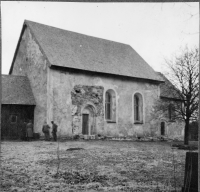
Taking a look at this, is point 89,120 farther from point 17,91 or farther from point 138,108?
point 17,91

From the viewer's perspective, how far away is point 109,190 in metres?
5.75

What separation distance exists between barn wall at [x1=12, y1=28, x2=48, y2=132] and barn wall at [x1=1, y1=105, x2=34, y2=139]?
620mm

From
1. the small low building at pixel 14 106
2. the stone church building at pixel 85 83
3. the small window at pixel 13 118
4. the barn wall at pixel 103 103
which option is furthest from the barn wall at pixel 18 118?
the barn wall at pixel 103 103

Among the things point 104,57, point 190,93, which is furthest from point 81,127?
point 190,93

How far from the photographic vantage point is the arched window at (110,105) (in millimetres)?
21034

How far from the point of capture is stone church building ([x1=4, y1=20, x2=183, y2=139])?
18.4 meters

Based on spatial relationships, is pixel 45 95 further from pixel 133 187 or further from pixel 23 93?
pixel 133 187

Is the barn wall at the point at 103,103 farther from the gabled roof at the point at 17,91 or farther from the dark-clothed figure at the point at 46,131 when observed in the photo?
the gabled roof at the point at 17,91

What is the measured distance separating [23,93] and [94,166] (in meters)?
12.6

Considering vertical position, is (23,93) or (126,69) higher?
(126,69)

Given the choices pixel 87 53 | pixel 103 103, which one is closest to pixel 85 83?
pixel 103 103

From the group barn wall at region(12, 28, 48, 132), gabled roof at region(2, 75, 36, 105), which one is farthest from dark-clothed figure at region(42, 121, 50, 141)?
gabled roof at region(2, 75, 36, 105)

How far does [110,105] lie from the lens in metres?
21.3

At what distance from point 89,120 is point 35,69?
18.5 ft
